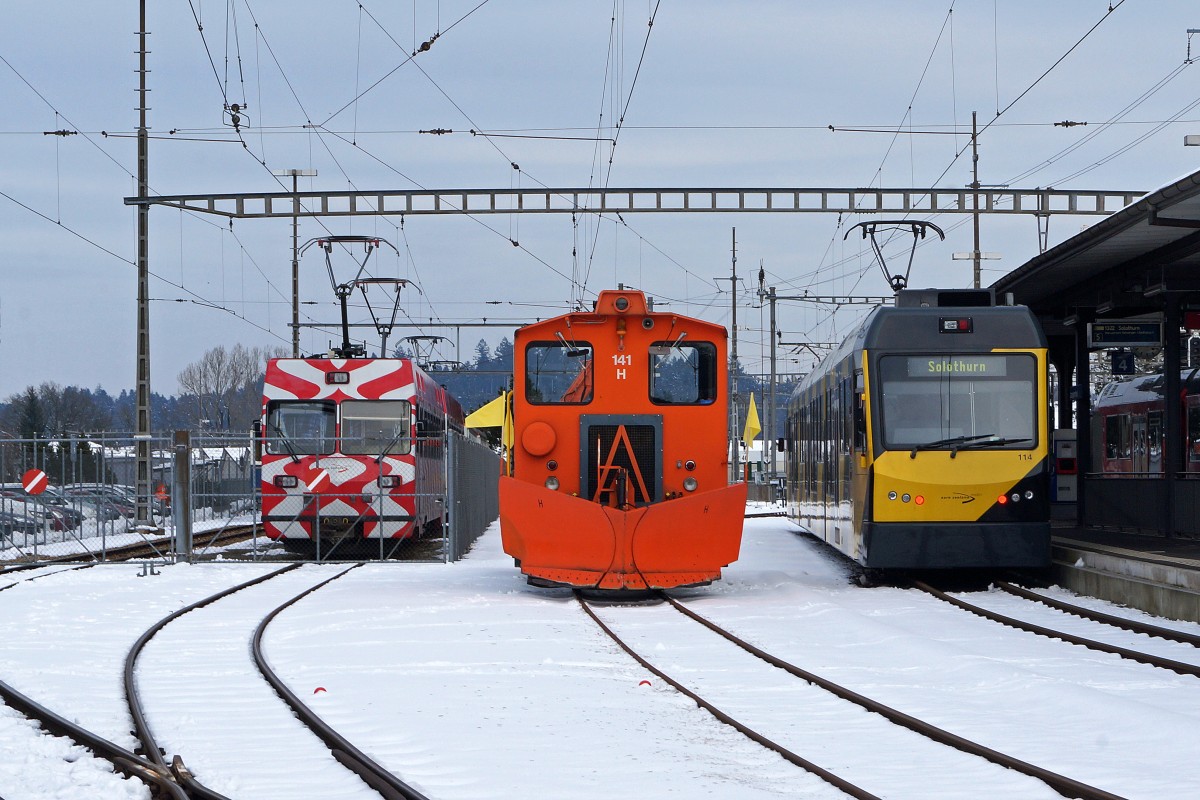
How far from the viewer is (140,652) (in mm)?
11305

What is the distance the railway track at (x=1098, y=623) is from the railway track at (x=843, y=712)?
2657mm

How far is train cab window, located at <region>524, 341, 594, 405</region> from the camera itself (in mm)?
15844

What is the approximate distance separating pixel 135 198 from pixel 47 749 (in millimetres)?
21937

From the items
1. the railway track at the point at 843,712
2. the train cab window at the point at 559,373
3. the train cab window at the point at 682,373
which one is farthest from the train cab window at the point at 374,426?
the railway track at the point at 843,712

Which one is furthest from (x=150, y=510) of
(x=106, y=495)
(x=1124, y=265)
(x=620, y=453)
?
(x=1124, y=265)

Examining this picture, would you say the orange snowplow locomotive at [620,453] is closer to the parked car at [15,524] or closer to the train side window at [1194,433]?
the parked car at [15,524]

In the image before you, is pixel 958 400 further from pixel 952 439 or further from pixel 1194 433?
pixel 1194 433

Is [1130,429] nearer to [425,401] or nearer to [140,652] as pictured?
[425,401]

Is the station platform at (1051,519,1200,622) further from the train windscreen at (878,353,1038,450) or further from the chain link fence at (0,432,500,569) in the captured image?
the chain link fence at (0,432,500,569)

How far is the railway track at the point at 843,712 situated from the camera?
6.31 metres

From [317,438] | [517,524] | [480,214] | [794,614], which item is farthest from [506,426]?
[480,214]

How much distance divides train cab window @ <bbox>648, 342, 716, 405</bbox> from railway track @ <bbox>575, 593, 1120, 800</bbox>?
4.66 metres

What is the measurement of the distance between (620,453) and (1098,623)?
17.5 feet

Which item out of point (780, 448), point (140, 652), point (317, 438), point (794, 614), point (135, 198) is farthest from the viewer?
point (780, 448)
